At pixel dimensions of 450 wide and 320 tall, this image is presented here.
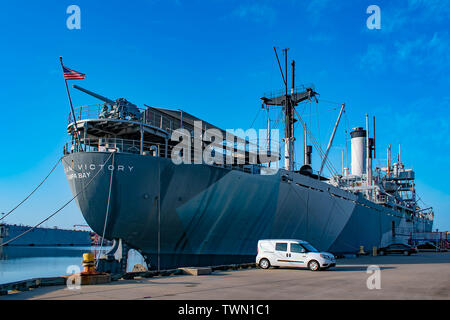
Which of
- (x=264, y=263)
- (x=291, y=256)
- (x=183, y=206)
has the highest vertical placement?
(x=183, y=206)

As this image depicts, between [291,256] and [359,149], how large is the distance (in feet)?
117

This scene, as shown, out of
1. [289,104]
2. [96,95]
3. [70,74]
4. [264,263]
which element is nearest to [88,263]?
[264,263]

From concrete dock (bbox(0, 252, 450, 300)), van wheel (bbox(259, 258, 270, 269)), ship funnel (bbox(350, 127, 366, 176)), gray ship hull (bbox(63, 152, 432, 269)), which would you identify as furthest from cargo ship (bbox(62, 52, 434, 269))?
ship funnel (bbox(350, 127, 366, 176))

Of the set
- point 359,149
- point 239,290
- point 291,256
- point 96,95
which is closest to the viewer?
point 239,290

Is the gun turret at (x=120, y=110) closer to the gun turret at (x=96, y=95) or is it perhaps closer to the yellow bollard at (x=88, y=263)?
the gun turret at (x=96, y=95)

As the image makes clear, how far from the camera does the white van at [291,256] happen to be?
1662cm

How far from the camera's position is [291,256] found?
17.0 meters

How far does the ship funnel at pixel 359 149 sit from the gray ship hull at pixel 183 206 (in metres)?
26.1

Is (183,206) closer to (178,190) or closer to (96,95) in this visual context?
(178,190)

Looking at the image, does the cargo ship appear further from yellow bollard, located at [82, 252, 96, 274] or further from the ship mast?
yellow bollard, located at [82, 252, 96, 274]

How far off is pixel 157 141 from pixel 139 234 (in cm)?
566

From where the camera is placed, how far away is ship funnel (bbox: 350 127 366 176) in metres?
49.3

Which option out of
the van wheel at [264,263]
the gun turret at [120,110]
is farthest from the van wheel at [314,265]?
the gun turret at [120,110]
